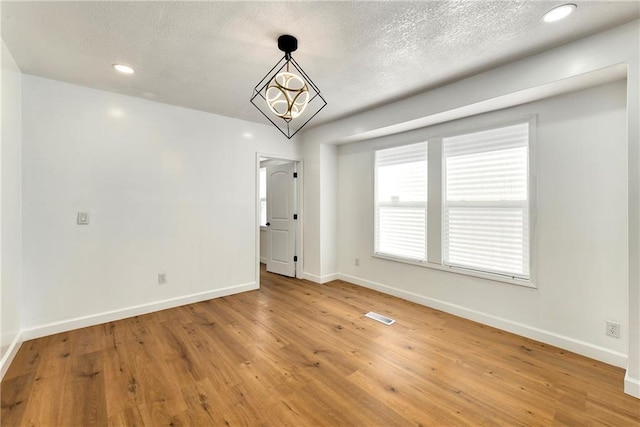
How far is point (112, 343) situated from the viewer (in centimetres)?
265

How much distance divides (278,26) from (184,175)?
7.75ft

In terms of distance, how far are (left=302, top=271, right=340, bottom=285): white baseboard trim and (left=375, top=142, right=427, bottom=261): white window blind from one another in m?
0.97

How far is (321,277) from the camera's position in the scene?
4.63m

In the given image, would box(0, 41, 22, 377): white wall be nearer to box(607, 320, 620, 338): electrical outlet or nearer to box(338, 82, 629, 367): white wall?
box(338, 82, 629, 367): white wall

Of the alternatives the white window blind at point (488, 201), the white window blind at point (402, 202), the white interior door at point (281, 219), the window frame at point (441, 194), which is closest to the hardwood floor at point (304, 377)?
the window frame at point (441, 194)

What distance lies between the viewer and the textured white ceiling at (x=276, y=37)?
5.98ft

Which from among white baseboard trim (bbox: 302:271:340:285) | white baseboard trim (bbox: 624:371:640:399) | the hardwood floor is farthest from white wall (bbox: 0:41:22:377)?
white baseboard trim (bbox: 624:371:640:399)

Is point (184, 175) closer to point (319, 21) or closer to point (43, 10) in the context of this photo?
point (43, 10)

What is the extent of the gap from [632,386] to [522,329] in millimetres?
877

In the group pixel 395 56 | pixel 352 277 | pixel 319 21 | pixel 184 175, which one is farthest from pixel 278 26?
pixel 352 277

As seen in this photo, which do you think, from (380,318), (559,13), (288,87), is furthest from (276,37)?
(380,318)

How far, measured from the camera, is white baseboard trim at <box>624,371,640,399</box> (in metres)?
1.90

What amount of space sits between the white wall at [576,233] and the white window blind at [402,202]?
29.2 inches

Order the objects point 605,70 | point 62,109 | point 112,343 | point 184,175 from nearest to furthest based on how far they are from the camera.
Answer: point 605,70 → point 112,343 → point 62,109 → point 184,175
